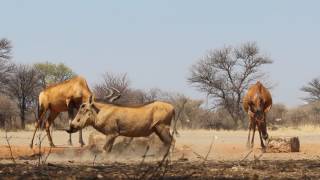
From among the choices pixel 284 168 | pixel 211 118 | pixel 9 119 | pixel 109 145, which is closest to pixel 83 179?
pixel 284 168

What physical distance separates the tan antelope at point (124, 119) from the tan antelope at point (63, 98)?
12.5ft

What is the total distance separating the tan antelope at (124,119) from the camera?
1367 centimetres

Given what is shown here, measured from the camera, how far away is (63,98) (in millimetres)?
18750

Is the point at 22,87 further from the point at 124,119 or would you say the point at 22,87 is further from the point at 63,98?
the point at 124,119

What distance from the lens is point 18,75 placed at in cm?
5419

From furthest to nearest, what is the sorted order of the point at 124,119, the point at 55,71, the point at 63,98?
the point at 55,71
the point at 63,98
the point at 124,119

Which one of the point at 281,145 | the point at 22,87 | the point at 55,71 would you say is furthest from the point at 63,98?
the point at 55,71

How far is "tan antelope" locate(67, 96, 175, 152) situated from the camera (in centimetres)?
1367

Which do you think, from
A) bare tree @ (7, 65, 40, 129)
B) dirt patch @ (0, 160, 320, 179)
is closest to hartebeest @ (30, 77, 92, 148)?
dirt patch @ (0, 160, 320, 179)

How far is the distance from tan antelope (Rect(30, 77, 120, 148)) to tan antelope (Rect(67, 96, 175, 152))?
382 centimetres

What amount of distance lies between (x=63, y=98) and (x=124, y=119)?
533 cm

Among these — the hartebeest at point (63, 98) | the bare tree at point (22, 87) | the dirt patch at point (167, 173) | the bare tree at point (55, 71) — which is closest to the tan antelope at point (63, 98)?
the hartebeest at point (63, 98)

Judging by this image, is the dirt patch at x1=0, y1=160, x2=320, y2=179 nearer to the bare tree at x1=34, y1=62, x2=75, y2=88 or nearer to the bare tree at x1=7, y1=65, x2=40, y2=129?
the bare tree at x1=7, y1=65, x2=40, y2=129

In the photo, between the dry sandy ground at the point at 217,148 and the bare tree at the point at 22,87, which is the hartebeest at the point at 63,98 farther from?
the bare tree at the point at 22,87
